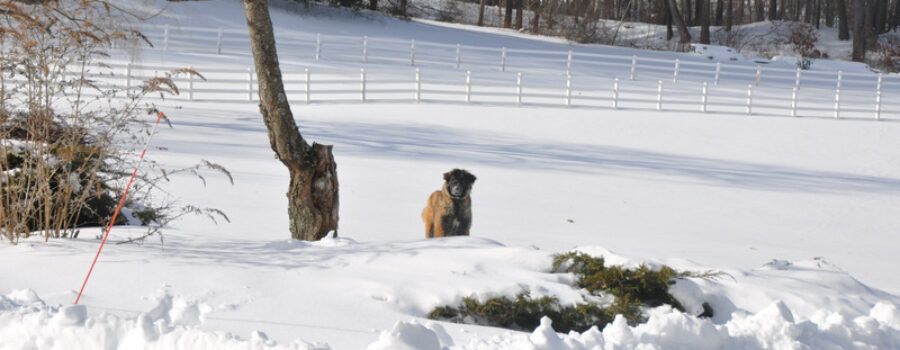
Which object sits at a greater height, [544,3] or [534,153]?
[544,3]

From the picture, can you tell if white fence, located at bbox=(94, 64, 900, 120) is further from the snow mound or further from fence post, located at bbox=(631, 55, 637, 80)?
the snow mound

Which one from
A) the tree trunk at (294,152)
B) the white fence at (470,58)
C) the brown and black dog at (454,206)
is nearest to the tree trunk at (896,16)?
the white fence at (470,58)

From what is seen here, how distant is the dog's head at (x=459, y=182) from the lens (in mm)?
7855

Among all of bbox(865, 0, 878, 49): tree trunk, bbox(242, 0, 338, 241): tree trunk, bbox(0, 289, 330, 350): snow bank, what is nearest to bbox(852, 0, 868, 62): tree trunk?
bbox(865, 0, 878, 49): tree trunk

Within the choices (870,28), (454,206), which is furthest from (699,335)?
(870,28)

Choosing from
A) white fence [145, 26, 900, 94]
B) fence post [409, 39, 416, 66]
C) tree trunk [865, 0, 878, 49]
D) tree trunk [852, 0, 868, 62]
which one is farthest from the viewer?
tree trunk [865, 0, 878, 49]

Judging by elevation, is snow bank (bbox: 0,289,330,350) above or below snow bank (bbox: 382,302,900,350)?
below

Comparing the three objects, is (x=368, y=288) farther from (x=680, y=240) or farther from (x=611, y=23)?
(x=611, y=23)

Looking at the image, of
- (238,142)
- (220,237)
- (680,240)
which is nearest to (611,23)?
(238,142)

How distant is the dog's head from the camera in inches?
309

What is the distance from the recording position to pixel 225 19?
A: 36656mm

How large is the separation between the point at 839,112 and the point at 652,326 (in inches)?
1010

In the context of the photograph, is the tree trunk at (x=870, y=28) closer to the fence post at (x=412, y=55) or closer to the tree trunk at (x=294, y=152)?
the fence post at (x=412, y=55)

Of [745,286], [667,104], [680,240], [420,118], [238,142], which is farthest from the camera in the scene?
[667,104]
